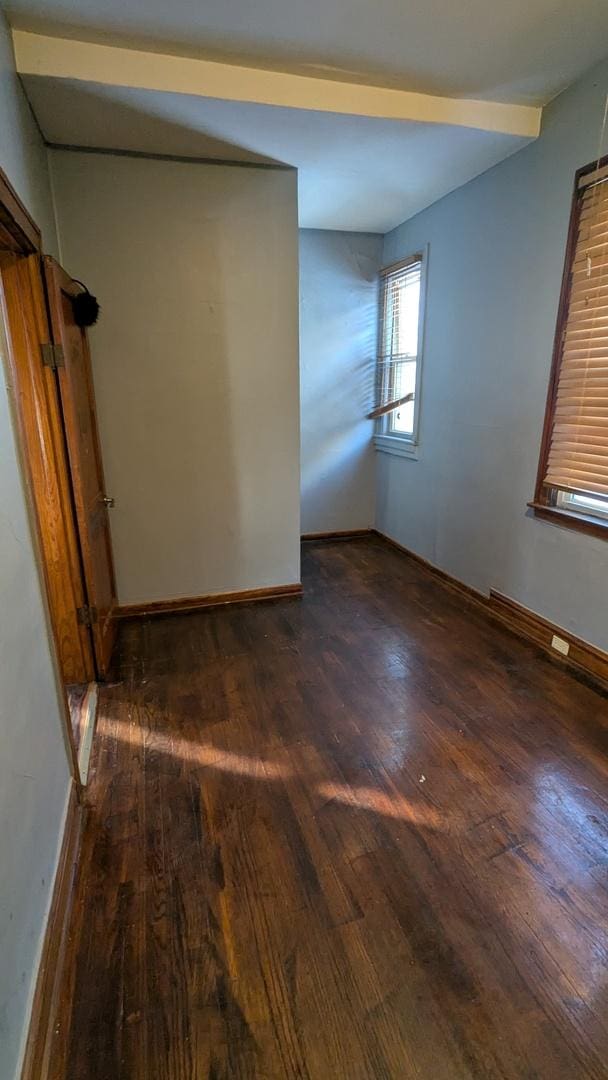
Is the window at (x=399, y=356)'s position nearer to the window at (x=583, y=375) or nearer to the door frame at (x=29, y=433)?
the window at (x=583, y=375)

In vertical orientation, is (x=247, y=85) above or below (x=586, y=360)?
above

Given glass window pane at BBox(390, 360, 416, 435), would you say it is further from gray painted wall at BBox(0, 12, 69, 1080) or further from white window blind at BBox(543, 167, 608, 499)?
gray painted wall at BBox(0, 12, 69, 1080)

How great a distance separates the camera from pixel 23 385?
2.04 meters

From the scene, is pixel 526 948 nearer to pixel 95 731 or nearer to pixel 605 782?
pixel 605 782

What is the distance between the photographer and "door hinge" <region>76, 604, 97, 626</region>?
2.38m

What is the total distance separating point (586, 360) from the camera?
94.8 inches

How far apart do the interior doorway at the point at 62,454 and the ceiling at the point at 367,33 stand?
A: 2.71 ft

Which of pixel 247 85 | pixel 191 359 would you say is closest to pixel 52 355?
pixel 191 359

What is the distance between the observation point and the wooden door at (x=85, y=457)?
6.98 ft

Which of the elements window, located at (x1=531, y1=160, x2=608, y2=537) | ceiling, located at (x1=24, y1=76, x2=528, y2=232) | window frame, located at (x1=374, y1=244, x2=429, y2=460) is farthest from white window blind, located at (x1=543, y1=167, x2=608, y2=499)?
window frame, located at (x1=374, y1=244, x2=429, y2=460)

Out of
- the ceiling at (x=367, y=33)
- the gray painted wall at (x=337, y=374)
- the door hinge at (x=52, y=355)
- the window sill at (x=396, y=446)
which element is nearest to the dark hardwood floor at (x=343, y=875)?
the door hinge at (x=52, y=355)

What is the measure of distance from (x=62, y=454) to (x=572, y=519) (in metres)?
2.40

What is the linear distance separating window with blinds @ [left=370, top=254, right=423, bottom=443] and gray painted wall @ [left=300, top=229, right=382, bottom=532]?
0.11 m

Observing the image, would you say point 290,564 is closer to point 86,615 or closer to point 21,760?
point 86,615
